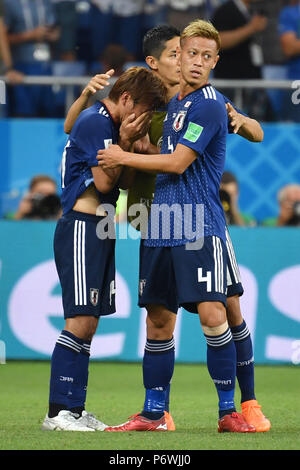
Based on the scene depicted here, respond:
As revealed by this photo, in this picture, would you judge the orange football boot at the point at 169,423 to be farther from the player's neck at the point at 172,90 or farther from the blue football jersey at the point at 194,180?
the player's neck at the point at 172,90

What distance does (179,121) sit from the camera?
5.62m

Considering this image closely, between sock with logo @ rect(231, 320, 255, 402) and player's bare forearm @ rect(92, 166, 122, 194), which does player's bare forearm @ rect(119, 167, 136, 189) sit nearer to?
player's bare forearm @ rect(92, 166, 122, 194)

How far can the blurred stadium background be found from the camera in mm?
9391

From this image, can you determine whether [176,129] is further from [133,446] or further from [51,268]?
[51,268]

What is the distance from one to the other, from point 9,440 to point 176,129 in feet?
6.54

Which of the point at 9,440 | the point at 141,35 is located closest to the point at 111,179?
the point at 9,440

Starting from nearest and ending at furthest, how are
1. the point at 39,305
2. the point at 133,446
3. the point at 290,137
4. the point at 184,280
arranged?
1. the point at 133,446
2. the point at 184,280
3. the point at 39,305
4. the point at 290,137

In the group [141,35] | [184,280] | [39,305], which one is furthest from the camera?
[141,35]

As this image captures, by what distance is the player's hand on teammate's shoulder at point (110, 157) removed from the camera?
5523 mm

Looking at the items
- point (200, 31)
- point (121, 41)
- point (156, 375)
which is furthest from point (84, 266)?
point (121, 41)

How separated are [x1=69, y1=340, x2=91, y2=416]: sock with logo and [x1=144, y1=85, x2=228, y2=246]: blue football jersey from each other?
2.65ft

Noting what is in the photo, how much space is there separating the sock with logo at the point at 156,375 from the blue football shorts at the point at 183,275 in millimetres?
262

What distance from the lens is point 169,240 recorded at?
5621mm

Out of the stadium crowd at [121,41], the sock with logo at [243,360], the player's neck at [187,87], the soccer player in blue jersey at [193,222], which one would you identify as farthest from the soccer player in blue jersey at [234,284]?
the stadium crowd at [121,41]
